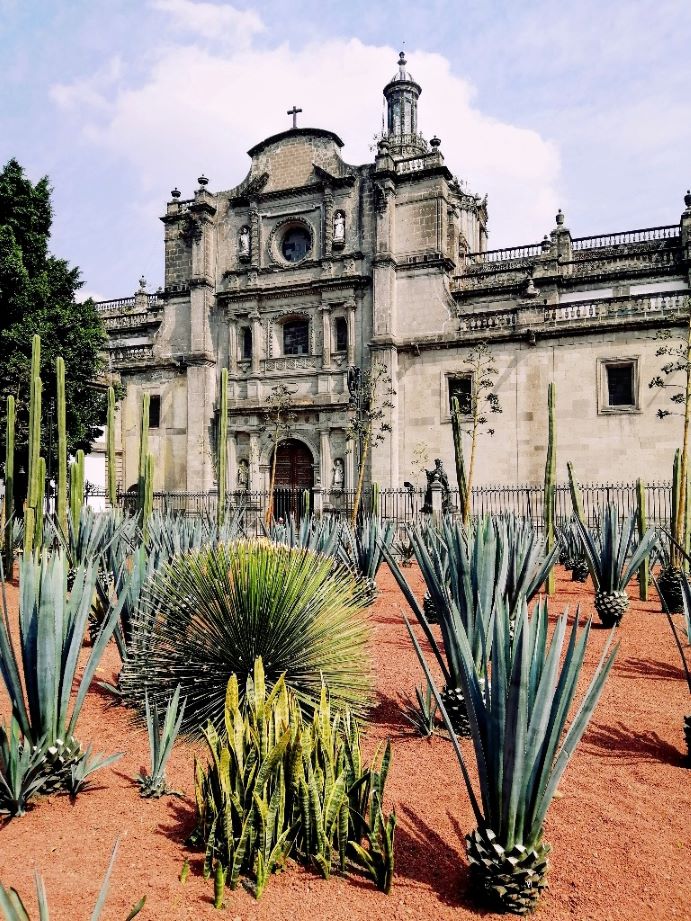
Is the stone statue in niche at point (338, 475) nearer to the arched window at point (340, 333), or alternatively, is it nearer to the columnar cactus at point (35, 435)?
the arched window at point (340, 333)

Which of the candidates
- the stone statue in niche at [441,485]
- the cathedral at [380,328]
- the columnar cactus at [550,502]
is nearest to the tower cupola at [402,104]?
the cathedral at [380,328]

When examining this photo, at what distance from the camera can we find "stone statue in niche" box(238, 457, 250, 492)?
2212 cm

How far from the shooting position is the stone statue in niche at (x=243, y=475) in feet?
72.6

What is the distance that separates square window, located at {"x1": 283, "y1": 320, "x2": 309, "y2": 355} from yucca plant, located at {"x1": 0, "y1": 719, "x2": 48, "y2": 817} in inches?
779

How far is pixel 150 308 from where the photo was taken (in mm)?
24984

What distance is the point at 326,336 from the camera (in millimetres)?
21438

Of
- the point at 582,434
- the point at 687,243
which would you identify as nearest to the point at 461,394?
the point at 582,434

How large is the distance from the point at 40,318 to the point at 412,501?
10.8 meters

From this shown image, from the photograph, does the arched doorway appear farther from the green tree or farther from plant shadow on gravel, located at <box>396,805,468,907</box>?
plant shadow on gravel, located at <box>396,805,468,907</box>

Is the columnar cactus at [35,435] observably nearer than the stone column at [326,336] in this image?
Yes

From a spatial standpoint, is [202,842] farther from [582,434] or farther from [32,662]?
[582,434]

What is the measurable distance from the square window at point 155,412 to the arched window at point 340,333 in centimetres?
692

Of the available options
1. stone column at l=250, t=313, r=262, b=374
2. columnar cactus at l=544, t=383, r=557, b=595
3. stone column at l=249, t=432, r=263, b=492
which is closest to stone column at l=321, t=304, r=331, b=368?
stone column at l=250, t=313, r=262, b=374

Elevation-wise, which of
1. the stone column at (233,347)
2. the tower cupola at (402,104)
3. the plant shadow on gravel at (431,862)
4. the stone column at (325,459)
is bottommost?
the plant shadow on gravel at (431,862)
